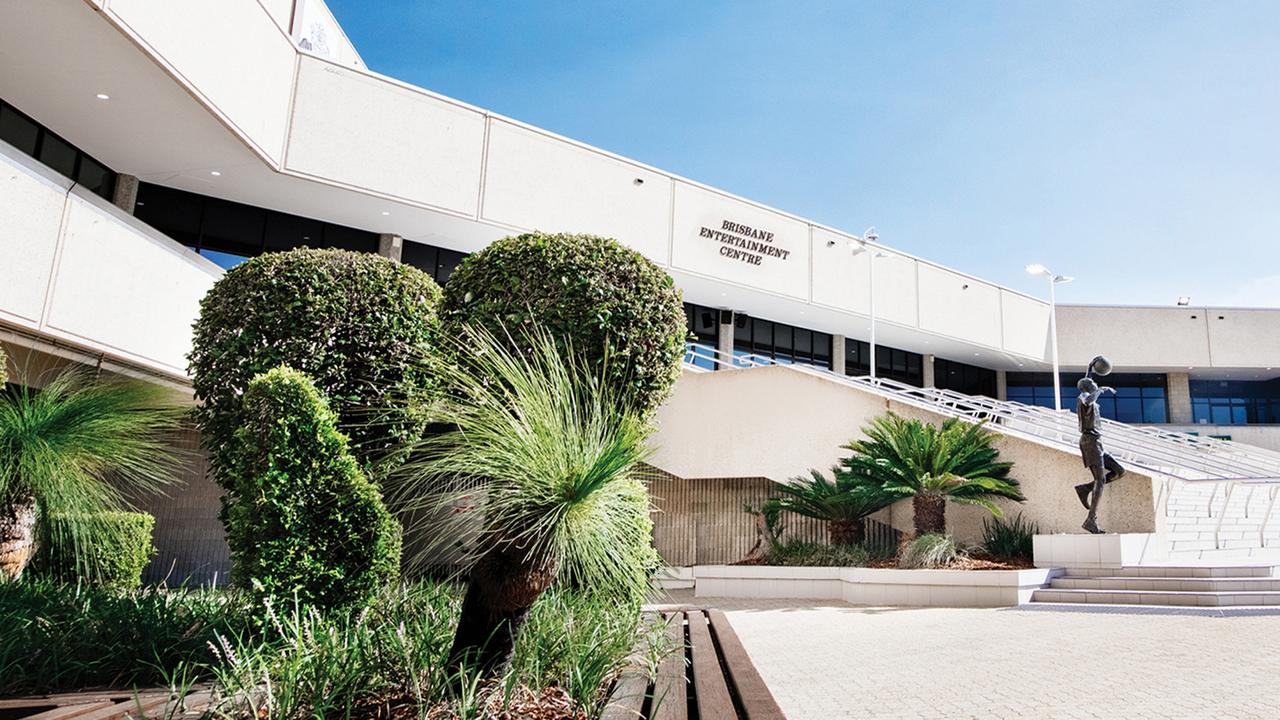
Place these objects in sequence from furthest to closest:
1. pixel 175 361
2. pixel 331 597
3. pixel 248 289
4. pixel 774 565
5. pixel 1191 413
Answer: pixel 1191 413 < pixel 774 565 < pixel 175 361 < pixel 248 289 < pixel 331 597

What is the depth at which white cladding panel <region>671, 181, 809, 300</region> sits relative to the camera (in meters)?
21.4

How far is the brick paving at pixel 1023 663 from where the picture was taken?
16.7 ft

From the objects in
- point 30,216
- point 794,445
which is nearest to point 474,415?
point 30,216

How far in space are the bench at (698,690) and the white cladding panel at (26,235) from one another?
8204 millimetres

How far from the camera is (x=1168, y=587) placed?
10641mm

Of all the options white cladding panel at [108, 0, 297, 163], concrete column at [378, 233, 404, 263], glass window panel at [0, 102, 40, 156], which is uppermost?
white cladding panel at [108, 0, 297, 163]

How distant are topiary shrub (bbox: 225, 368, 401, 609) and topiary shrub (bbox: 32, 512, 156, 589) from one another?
2968mm

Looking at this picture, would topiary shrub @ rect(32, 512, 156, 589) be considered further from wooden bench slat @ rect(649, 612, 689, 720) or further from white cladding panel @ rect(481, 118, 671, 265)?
white cladding panel @ rect(481, 118, 671, 265)

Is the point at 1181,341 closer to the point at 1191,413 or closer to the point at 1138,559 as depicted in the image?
the point at 1191,413

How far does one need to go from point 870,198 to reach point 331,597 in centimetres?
2172

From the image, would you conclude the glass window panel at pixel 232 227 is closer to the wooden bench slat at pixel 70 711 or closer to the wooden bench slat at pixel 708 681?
the wooden bench slat at pixel 708 681

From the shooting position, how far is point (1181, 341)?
3067cm

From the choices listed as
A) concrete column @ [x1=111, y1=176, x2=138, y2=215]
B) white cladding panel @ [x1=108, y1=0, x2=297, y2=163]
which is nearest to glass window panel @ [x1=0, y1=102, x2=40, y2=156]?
concrete column @ [x1=111, y1=176, x2=138, y2=215]

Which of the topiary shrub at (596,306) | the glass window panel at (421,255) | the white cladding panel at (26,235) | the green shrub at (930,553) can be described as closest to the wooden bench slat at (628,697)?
the topiary shrub at (596,306)
